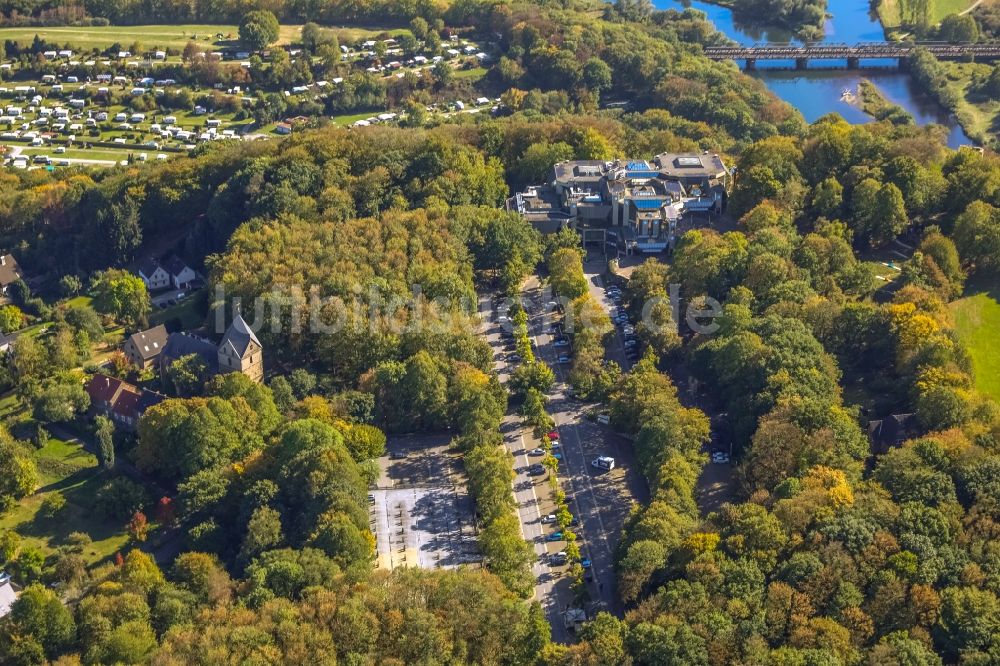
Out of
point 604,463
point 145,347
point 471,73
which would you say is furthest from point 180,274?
point 471,73

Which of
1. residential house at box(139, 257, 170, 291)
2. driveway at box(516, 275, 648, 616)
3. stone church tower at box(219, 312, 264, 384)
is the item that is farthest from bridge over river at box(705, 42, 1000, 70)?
stone church tower at box(219, 312, 264, 384)

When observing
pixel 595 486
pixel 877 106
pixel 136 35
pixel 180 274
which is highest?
pixel 136 35

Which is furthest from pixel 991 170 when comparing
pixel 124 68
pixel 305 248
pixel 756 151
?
pixel 124 68

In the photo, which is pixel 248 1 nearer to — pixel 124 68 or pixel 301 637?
pixel 124 68

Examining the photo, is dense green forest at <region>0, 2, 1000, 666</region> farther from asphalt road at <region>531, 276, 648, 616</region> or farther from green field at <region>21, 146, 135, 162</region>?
green field at <region>21, 146, 135, 162</region>

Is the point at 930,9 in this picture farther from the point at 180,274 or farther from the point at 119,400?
the point at 119,400

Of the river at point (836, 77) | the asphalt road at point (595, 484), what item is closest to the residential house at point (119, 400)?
the asphalt road at point (595, 484)

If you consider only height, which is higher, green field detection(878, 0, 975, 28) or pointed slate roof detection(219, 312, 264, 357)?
green field detection(878, 0, 975, 28)
